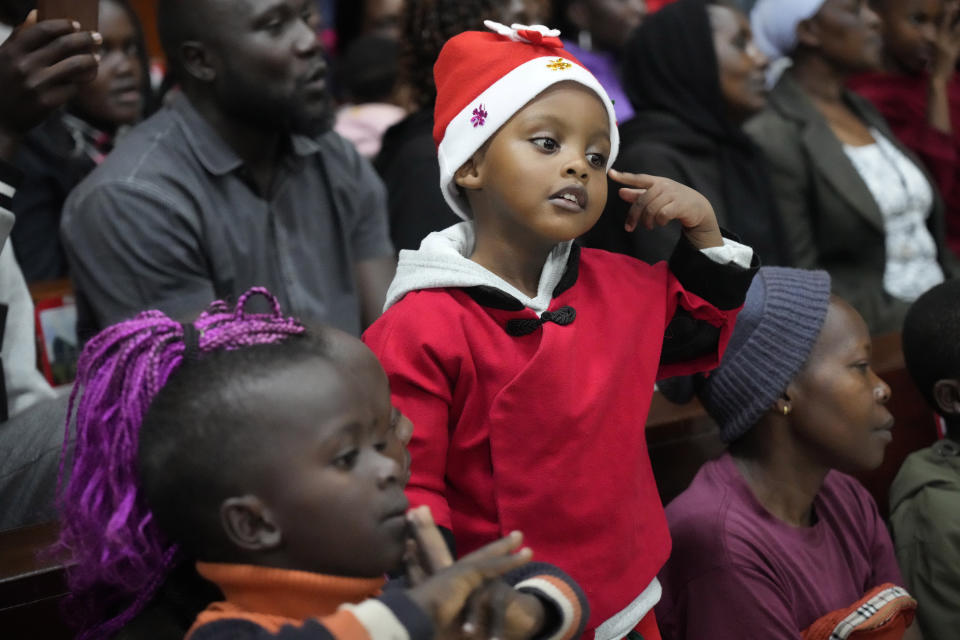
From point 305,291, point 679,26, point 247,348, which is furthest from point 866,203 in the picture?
point 247,348

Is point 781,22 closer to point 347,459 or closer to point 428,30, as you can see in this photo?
point 428,30

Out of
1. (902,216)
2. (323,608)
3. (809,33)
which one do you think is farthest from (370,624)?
(809,33)

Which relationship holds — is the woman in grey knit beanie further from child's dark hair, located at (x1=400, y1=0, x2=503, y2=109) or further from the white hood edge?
child's dark hair, located at (x1=400, y1=0, x2=503, y2=109)

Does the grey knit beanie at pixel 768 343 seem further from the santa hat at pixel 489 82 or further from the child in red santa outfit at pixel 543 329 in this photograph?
the santa hat at pixel 489 82

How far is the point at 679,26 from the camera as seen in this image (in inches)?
123

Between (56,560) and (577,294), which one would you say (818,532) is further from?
(56,560)

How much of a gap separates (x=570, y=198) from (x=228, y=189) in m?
1.28

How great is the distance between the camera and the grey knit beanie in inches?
75.3

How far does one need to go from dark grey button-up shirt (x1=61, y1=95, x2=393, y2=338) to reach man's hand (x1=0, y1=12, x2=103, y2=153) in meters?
0.50

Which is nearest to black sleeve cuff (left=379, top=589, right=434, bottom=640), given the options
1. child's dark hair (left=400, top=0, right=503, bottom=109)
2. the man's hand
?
the man's hand

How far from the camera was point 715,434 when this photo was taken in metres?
2.20

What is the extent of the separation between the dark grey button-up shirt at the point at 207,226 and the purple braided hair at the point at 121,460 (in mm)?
1014

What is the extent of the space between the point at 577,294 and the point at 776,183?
1833 mm

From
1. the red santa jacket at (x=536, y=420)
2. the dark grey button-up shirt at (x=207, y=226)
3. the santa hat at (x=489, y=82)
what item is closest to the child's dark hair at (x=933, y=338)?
the red santa jacket at (x=536, y=420)
